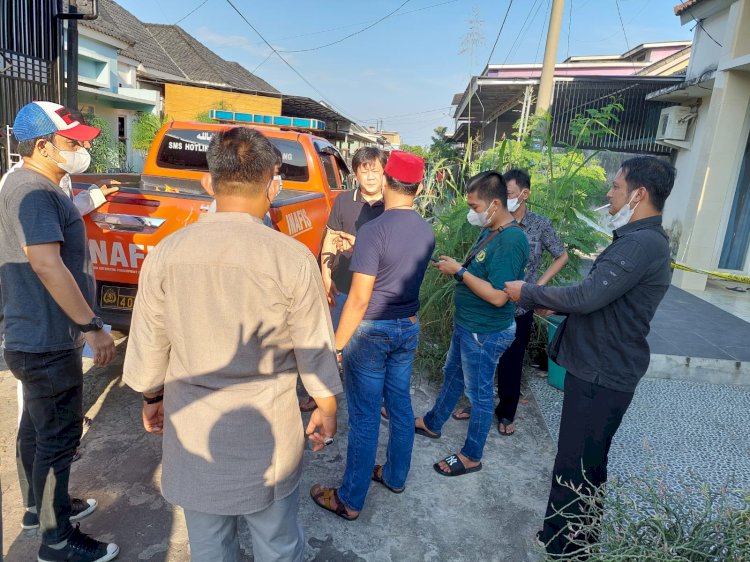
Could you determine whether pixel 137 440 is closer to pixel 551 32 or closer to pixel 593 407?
pixel 593 407

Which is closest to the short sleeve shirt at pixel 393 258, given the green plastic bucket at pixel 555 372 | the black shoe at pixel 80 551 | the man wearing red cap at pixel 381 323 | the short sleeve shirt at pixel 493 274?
the man wearing red cap at pixel 381 323

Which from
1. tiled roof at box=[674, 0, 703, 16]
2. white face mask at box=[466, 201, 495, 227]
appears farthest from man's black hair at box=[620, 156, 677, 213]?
tiled roof at box=[674, 0, 703, 16]

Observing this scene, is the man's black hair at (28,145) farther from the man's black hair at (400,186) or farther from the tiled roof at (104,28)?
the tiled roof at (104,28)

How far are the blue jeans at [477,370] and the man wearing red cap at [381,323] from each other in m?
0.47

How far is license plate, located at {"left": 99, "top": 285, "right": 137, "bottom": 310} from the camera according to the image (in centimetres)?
339

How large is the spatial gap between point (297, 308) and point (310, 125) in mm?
5413

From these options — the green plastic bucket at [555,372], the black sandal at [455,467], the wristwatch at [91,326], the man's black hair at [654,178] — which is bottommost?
the black sandal at [455,467]

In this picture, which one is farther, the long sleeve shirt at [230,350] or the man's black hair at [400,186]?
the man's black hair at [400,186]

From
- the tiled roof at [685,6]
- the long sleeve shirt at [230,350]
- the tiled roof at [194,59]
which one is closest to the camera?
the long sleeve shirt at [230,350]

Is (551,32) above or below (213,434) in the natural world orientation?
above

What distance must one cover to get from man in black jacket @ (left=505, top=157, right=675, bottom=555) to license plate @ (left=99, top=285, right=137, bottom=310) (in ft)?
8.74

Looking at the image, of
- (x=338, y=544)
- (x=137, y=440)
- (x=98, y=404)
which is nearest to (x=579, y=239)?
(x=338, y=544)

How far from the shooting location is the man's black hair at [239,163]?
1.52m

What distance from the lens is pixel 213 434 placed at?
61.7 inches
